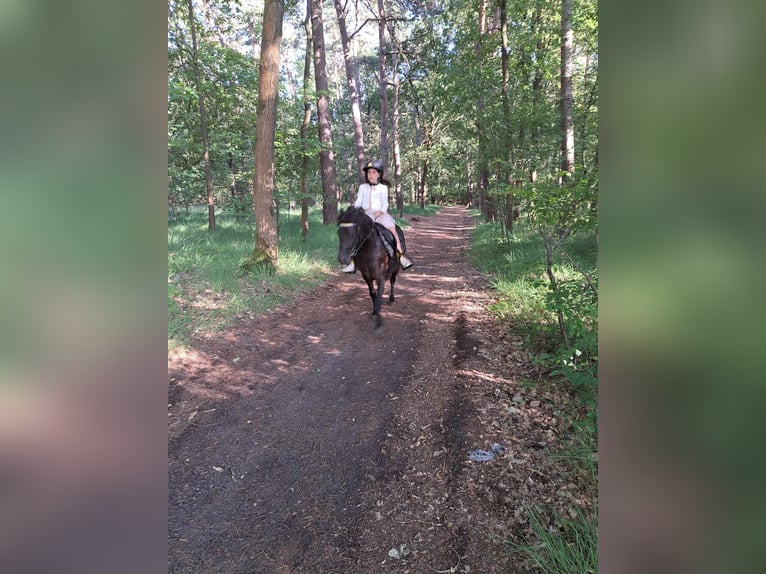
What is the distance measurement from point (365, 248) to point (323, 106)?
8.46m

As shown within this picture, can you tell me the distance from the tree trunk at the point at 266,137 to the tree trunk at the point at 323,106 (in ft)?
10.8

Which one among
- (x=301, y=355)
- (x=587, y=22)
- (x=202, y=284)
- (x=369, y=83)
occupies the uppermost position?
(x=369, y=83)

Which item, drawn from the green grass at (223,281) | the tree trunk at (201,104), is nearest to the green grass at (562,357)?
the green grass at (223,281)

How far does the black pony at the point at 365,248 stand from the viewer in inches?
230

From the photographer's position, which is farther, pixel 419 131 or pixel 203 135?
pixel 419 131

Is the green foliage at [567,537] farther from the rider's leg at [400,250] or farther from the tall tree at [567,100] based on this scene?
the tall tree at [567,100]

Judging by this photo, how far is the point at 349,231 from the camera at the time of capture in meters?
5.84

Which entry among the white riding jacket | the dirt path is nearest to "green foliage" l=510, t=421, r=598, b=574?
the dirt path

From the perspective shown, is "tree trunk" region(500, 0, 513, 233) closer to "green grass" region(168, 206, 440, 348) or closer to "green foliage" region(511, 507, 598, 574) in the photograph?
"green grass" region(168, 206, 440, 348)

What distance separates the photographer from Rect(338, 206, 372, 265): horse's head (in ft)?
19.1
